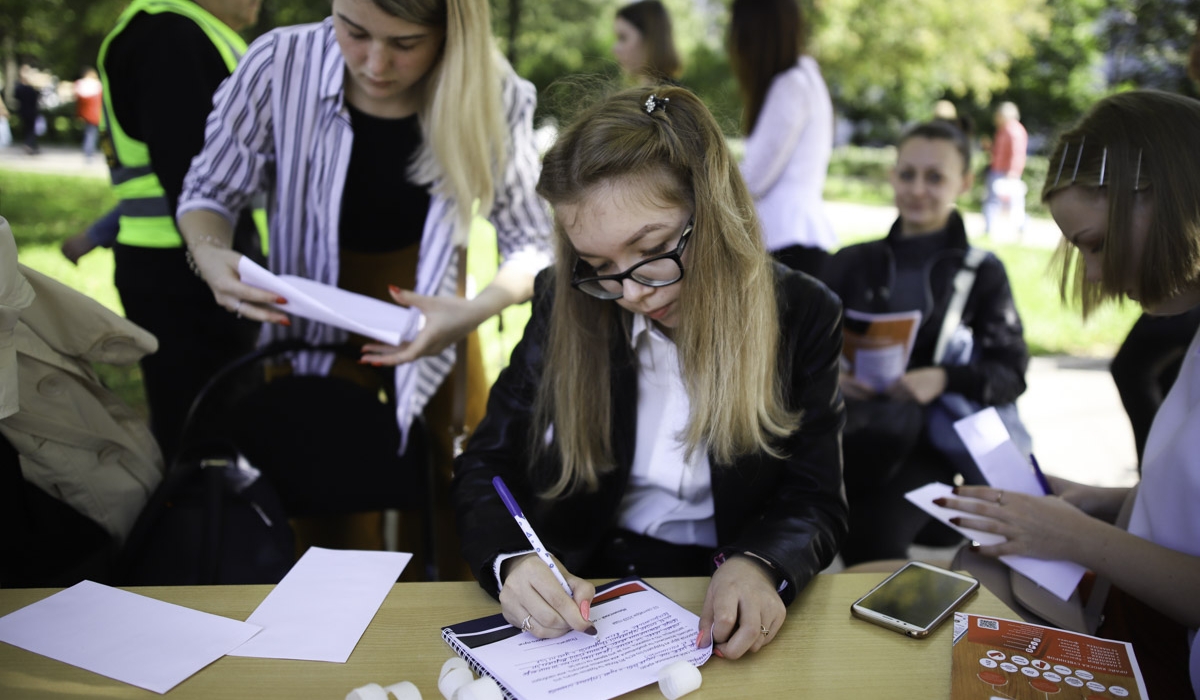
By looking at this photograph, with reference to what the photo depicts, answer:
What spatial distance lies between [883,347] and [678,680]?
180 centimetres

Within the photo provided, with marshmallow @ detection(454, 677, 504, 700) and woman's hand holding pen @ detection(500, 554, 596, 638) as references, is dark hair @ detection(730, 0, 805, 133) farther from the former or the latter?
marshmallow @ detection(454, 677, 504, 700)

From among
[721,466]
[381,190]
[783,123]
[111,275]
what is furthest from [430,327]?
[111,275]

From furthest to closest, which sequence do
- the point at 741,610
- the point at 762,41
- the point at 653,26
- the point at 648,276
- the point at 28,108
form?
the point at 28,108, the point at 653,26, the point at 762,41, the point at 648,276, the point at 741,610

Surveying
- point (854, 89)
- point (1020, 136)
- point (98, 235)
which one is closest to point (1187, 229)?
point (98, 235)

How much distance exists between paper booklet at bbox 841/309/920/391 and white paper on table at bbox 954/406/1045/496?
984mm

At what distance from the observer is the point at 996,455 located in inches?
65.0

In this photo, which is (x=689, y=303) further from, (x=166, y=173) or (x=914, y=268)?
(x=914, y=268)

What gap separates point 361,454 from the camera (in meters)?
2.03

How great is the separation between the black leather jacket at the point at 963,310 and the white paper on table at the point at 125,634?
2.15 meters

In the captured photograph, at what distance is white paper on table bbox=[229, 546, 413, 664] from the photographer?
1.16 metres

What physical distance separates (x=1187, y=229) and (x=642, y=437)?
963 millimetres

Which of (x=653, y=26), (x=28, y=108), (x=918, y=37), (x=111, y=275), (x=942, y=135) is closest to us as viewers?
(x=942, y=135)

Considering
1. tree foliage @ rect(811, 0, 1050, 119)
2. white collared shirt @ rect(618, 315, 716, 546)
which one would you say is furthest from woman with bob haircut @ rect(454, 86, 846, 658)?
tree foliage @ rect(811, 0, 1050, 119)

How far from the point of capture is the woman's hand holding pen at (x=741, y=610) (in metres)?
1.17
